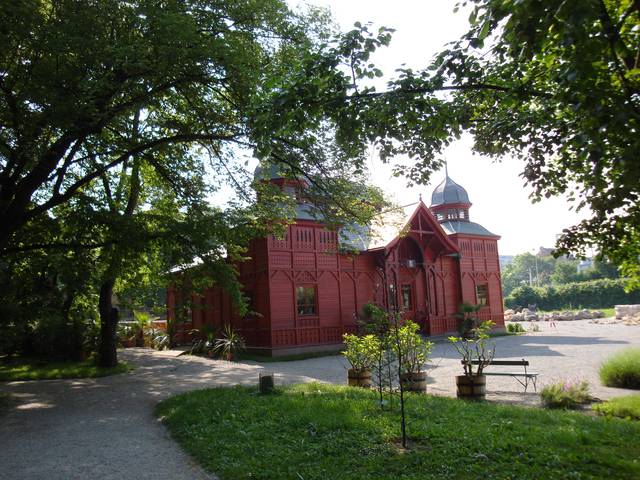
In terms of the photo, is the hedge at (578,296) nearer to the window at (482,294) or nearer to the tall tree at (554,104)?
the window at (482,294)

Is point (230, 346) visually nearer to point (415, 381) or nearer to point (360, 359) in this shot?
point (360, 359)

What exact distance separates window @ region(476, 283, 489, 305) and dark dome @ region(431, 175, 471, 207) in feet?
18.5

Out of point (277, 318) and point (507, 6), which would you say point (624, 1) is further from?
point (277, 318)

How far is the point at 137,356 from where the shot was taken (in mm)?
22938

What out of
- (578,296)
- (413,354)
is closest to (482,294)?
(413,354)

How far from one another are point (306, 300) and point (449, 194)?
14.6 metres

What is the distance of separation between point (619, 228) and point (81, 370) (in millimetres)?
17514

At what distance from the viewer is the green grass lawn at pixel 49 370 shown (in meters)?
16.4

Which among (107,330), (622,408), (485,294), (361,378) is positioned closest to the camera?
(622,408)

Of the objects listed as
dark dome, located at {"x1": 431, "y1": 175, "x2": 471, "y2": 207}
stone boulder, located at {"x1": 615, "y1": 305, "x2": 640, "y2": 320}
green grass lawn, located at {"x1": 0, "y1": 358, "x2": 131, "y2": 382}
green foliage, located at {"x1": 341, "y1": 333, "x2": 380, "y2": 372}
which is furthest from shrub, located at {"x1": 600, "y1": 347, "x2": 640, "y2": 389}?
stone boulder, located at {"x1": 615, "y1": 305, "x2": 640, "y2": 320}

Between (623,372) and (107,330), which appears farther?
(107,330)

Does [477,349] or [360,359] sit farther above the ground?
[477,349]

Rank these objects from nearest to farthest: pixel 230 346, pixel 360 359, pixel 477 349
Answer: pixel 477 349 < pixel 360 359 < pixel 230 346

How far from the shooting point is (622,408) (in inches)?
311
